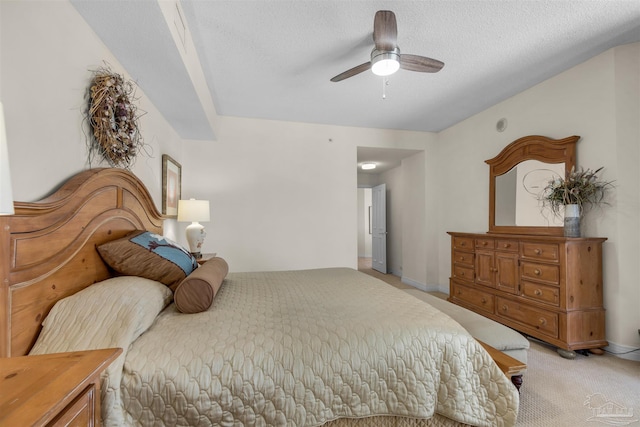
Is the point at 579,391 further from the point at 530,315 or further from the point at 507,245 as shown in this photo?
the point at 507,245

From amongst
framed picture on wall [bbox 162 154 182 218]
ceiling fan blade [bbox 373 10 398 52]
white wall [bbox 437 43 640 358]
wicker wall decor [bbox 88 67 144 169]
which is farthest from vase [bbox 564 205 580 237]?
framed picture on wall [bbox 162 154 182 218]

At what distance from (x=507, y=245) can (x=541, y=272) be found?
16.7 inches

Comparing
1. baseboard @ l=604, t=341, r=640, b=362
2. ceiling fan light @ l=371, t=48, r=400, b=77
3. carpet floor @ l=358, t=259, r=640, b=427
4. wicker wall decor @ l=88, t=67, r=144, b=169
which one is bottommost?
carpet floor @ l=358, t=259, r=640, b=427

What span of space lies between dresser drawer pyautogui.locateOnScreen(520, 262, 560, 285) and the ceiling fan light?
2.21 meters

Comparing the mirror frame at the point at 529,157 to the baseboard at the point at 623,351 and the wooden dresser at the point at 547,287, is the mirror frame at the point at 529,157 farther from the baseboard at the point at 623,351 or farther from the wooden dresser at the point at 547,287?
the baseboard at the point at 623,351

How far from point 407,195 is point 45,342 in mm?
4986

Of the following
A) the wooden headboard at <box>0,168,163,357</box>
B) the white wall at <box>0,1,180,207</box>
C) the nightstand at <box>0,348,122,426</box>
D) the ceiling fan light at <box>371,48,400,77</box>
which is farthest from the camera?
the ceiling fan light at <box>371,48,400,77</box>

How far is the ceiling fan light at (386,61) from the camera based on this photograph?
1995 millimetres

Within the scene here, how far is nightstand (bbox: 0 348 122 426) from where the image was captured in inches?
22.5

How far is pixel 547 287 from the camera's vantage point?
256 cm

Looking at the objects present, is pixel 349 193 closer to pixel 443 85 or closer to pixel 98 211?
pixel 443 85

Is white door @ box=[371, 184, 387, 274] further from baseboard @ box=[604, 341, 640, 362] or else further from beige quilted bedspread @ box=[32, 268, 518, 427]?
beige quilted bedspread @ box=[32, 268, 518, 427]

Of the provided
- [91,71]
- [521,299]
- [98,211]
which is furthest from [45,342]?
[521,299]

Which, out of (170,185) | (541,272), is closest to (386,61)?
(541,272)
